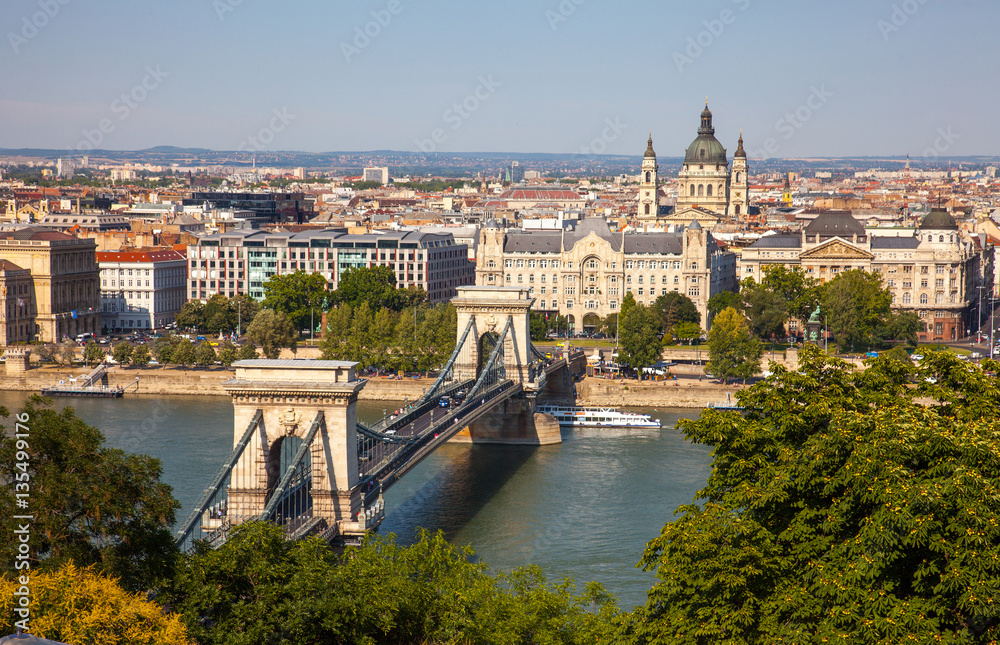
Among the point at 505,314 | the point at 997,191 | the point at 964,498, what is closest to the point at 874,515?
the point at 964,498

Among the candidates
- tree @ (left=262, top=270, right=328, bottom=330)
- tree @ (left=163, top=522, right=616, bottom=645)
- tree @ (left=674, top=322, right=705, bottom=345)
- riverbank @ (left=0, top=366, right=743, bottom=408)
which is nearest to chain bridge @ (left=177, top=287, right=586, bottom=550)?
tree @ (left=163, top=522, right=616, bottom=645)

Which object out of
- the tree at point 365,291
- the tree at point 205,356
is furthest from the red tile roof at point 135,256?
the tree at point 205,356

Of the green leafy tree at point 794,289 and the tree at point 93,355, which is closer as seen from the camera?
the tree at point 93,355

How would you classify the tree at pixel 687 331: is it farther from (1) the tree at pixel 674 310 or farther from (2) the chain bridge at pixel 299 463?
(2) the chain bridge at pixel 299 463

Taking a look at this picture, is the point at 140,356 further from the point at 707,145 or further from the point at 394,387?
the point at 707,145

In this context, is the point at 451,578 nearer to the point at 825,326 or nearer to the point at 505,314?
the point at 505,314
